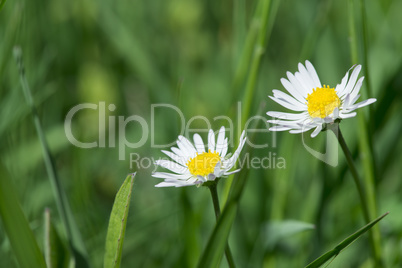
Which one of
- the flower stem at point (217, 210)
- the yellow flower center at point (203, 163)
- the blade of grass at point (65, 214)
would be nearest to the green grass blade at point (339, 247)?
the flower stem at point (217, 210)

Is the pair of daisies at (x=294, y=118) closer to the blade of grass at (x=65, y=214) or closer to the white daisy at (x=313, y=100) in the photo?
the white daisy at (x=313, y=100)

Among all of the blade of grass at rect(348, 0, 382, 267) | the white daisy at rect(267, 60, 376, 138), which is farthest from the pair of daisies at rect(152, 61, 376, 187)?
the blade of grass at rect(348, 0, 382, 267)

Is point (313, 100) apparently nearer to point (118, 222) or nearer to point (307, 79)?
point (307, 79)

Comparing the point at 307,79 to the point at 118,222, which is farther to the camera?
the point at 307,79

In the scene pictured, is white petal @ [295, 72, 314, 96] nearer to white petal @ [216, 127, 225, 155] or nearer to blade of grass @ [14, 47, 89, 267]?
white petal @ [216, 127, 225, 155]

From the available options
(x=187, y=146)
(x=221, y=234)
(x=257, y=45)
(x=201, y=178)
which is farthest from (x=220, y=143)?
(x=257, y=45)

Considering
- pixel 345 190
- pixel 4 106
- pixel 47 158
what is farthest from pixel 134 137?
pixel 47 158

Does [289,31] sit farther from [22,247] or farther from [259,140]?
[22,247]
